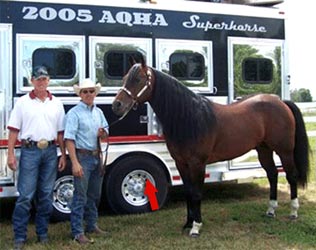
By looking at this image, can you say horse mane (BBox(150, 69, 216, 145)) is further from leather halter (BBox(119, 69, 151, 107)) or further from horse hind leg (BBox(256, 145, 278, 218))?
horse hind leg (BBox(256, 145, 278, 218))

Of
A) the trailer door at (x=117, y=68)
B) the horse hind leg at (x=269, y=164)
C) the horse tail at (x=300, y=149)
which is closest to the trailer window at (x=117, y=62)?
the trailer door at (x=117, y=68)

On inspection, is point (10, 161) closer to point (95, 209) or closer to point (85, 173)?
point (85, 173)

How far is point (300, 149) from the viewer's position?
6.38 meters

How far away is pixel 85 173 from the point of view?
16.1ft

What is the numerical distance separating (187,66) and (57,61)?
1775 millimetres

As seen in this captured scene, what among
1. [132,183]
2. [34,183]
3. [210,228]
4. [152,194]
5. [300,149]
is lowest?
[210,228]

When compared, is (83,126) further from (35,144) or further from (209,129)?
(209,129)

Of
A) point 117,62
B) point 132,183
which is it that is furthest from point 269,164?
point 117,62

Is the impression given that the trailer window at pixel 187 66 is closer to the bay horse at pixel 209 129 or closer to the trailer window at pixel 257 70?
the trailer window at pixel 257 70

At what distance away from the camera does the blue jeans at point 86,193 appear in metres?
4.91

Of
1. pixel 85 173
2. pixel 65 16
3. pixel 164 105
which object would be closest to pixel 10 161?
pixel 85 173

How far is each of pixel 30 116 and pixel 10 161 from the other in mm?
464

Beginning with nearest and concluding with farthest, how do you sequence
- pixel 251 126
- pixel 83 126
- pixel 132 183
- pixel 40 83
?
pixel 40 83, pixel 83 126, pixel 251 126, pixel 132 183

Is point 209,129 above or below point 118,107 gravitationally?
below
